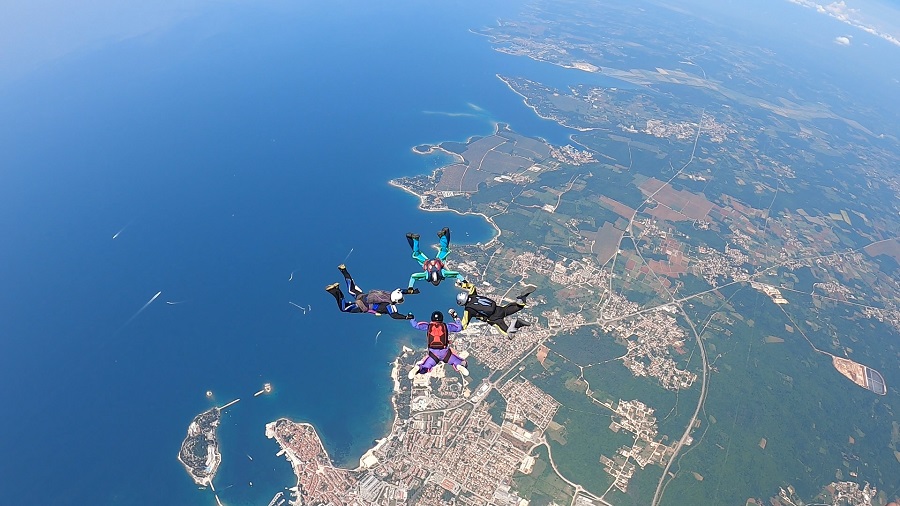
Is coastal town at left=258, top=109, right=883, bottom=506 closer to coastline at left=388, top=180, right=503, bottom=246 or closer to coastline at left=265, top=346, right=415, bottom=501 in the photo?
coastline at left=265, top=346, right=415, bottom=501

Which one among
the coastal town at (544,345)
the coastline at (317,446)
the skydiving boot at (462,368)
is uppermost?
the skydiving boot at (462,368)

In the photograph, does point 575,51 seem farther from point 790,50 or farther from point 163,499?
point 163,499

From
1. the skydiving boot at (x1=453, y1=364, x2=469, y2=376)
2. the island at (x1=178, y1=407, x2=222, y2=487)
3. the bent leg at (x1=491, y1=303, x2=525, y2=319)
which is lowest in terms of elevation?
the island at (x1=178, y1=407, x2=222, y2=487)

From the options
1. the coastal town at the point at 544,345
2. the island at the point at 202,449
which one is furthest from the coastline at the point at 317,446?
the island at the point at 202,449

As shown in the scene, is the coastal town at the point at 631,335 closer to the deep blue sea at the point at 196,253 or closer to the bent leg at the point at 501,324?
the deep blue sea at the point at 196,253

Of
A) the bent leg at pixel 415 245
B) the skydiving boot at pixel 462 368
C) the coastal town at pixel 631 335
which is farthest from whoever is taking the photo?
the coastal town at pixel 631 335

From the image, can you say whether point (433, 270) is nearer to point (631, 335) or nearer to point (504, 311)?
point (504, 311)

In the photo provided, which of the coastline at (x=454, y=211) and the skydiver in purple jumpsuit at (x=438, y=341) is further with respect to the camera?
the coastline at (x=454, y=211)

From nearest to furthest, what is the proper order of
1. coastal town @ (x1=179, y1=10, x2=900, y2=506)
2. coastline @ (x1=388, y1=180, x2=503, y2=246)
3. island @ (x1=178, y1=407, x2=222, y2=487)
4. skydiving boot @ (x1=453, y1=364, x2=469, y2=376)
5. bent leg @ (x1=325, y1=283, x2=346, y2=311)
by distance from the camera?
bent leg @ (x1=325, y1=283, x2=346, y2=311), skydiving boot @ (x1=453, y1=364, x2=469, y2=376), island @ (x1=178, y1=407, x2=222, y2=487), coastal town @ (x1=179, y1=10, x2=900, y2=506), coastline @ (x1=388, y1=180, x2=503, y2=246)

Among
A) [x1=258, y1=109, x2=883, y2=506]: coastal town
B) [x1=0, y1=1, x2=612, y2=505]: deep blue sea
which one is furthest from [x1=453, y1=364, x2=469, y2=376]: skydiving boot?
[x1=0, y1=1, x2=612, y2=505]: deep blue sea

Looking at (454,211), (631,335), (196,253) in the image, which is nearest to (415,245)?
(631,335)
